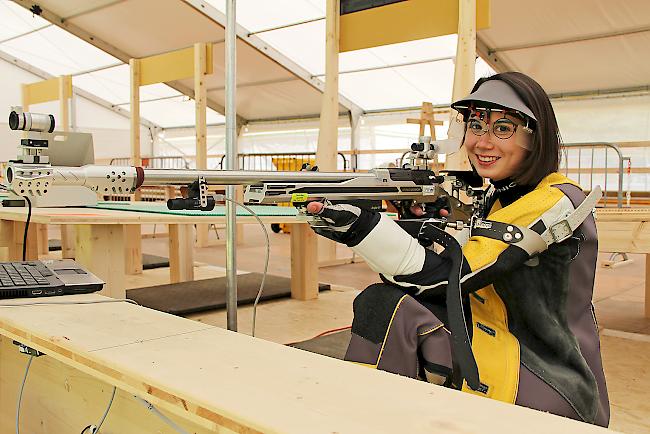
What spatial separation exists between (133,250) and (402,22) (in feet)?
8.23

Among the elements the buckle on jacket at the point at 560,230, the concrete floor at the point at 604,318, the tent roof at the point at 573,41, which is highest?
the tent roof at the point at 573,41

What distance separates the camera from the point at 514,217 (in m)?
1.11

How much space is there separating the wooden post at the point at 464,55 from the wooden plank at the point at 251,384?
102 inches

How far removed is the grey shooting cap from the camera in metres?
1.13

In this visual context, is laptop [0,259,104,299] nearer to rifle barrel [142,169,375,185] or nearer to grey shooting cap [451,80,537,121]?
rifle barrel [142,169,375,185]

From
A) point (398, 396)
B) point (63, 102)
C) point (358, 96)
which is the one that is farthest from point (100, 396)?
point (358, 96)

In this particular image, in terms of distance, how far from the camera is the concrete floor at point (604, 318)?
2045mm

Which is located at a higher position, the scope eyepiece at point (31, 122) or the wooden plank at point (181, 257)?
the scope eyepiece at point (31, 122)

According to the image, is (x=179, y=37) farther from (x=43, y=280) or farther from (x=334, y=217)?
(x=334, y=217)

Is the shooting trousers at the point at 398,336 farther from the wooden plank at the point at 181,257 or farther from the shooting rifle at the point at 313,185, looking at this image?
the wooden plank at the point at 181,257

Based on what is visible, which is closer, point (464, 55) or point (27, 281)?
point (27, 281)

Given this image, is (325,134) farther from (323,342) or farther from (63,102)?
(63,102)

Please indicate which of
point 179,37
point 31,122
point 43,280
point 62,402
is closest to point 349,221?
point 31,122

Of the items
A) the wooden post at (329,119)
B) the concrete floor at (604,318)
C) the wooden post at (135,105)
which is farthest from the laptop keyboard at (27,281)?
the wooden post at (135,105)
